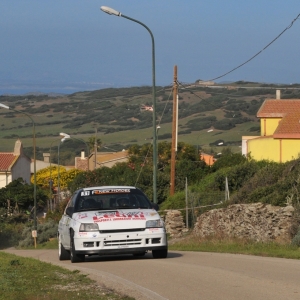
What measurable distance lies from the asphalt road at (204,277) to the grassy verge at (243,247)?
605 millimetres

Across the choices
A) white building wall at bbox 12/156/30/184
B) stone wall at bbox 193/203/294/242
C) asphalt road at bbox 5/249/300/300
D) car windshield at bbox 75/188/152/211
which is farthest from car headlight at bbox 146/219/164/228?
white building wall at bbox 12/156/30/184

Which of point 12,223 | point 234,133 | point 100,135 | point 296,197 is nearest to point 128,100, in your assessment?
point 100,135

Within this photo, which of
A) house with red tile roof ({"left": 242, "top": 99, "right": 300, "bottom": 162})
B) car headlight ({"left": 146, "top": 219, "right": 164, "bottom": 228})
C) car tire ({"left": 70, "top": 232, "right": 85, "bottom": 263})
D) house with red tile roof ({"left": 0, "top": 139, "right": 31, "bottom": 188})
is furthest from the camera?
house with red tile roof ({"left": 0, "top": 139, "right": 31, "bottom": 188})

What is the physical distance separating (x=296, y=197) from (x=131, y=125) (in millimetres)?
143128

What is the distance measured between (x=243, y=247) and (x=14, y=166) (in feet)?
234

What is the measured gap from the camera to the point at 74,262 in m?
16.7

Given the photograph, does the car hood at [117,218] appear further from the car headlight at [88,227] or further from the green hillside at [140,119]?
the green hillside at [140,119]

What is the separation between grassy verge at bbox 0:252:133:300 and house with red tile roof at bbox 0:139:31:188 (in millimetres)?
72871

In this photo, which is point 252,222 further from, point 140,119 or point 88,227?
point 140,119

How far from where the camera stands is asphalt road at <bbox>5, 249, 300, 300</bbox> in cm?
1036

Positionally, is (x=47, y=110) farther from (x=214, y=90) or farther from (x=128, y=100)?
(x=214, y=90)

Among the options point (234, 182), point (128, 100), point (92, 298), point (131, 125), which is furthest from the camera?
point (128, 100)

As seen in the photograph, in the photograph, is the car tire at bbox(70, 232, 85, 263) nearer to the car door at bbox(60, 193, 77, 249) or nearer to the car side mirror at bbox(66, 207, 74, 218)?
the car door at bbox(60, 193, 77, 249)

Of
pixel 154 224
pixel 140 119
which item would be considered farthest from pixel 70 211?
pixel 140 119
